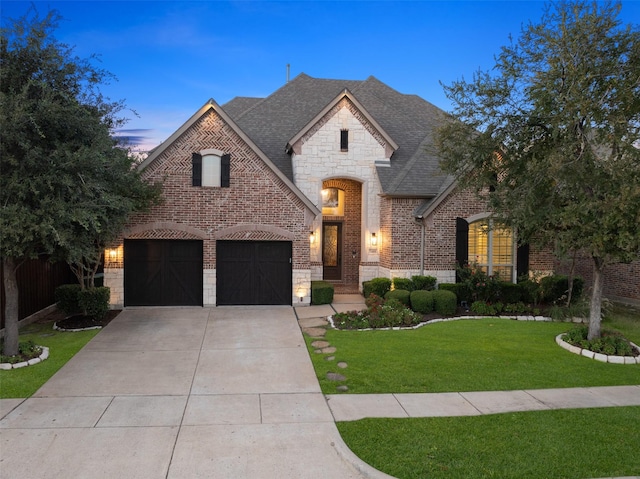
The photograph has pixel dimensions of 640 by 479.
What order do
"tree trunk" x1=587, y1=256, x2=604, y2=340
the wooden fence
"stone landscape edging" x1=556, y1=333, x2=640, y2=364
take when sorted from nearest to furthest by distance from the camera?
1. "stone landscape edging" x1=556, y1=333, x2=640, y2=364
2. "tree trunk" x1=587, y1=256, x2=604, y2=340
3. the wooden fence

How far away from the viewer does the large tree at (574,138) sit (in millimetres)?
9156

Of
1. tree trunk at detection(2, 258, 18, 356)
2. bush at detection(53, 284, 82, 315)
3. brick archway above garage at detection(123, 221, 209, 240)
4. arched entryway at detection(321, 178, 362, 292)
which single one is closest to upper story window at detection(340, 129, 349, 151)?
arched entryway at detection(321, 178, 362, 292)

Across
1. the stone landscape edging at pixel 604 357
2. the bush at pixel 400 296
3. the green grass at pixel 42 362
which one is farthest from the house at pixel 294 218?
the stone landscape edging at pixel 604 357

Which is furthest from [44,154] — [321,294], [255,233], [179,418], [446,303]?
[446,303]

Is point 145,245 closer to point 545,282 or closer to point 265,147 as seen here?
point 265,147

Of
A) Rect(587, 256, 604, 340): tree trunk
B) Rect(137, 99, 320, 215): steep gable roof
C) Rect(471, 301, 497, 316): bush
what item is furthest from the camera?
Rect(137, 99, 320, 215): steep gable roof

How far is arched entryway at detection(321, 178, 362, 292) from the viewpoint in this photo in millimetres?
20094

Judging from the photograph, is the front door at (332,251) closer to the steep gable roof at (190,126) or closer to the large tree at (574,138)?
the steep gable roof at (190,126)

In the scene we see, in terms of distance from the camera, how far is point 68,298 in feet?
44.8

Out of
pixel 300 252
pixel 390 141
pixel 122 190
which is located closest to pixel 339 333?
pixel 300 252

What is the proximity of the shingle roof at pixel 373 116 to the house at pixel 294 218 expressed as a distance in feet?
0.31

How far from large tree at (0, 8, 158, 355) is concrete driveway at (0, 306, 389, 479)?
2577 millimetres

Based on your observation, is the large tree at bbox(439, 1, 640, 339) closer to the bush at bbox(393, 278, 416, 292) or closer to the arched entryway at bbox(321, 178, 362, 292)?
the bush at bbox(393, 278, 416, 292)

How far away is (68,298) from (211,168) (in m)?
5.91
